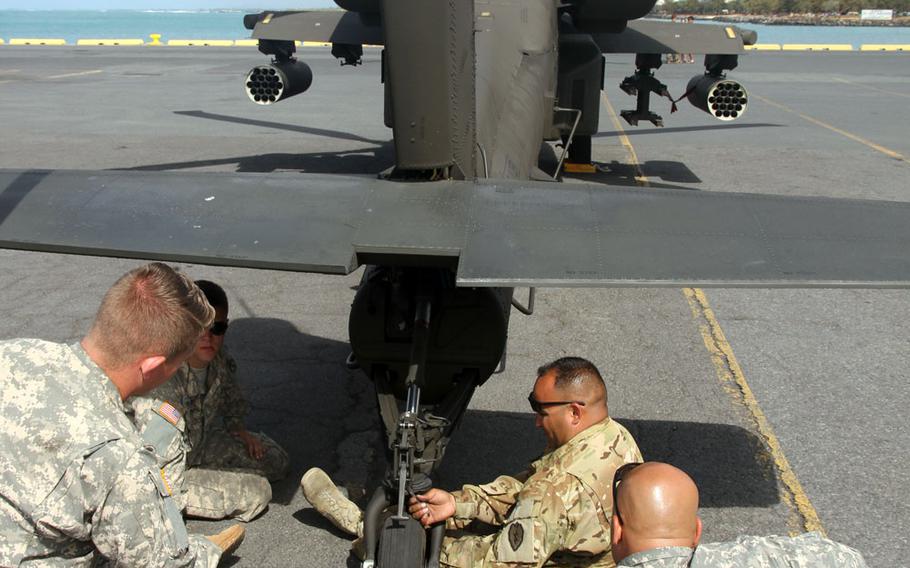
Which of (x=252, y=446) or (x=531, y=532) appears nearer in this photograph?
(x=531, y=532)

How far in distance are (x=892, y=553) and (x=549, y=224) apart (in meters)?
2.52

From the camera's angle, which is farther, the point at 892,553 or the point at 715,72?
the point at 715,72

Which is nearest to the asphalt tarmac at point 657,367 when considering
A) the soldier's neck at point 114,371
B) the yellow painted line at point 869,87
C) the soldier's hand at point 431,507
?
the soldier's hand at point 431,507

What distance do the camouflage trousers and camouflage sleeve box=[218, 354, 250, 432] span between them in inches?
3.1

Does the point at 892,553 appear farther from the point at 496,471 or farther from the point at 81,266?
the point at 81,266

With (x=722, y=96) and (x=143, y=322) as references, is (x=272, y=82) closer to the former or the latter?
(x=722, y=96)

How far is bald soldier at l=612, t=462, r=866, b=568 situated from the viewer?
7.61 ft

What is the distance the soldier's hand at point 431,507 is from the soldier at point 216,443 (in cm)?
122

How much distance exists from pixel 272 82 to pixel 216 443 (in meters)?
9.34

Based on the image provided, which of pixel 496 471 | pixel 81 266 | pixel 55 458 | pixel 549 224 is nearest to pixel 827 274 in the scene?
pixel 549 224

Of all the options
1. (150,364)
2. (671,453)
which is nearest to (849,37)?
(671,453)

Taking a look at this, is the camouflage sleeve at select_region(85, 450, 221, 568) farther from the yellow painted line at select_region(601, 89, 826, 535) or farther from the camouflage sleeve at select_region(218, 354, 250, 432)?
the yellow painted line at select_region(601, 89, 826, 535)

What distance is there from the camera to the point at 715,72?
13.5 m

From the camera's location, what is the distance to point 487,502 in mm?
4246
